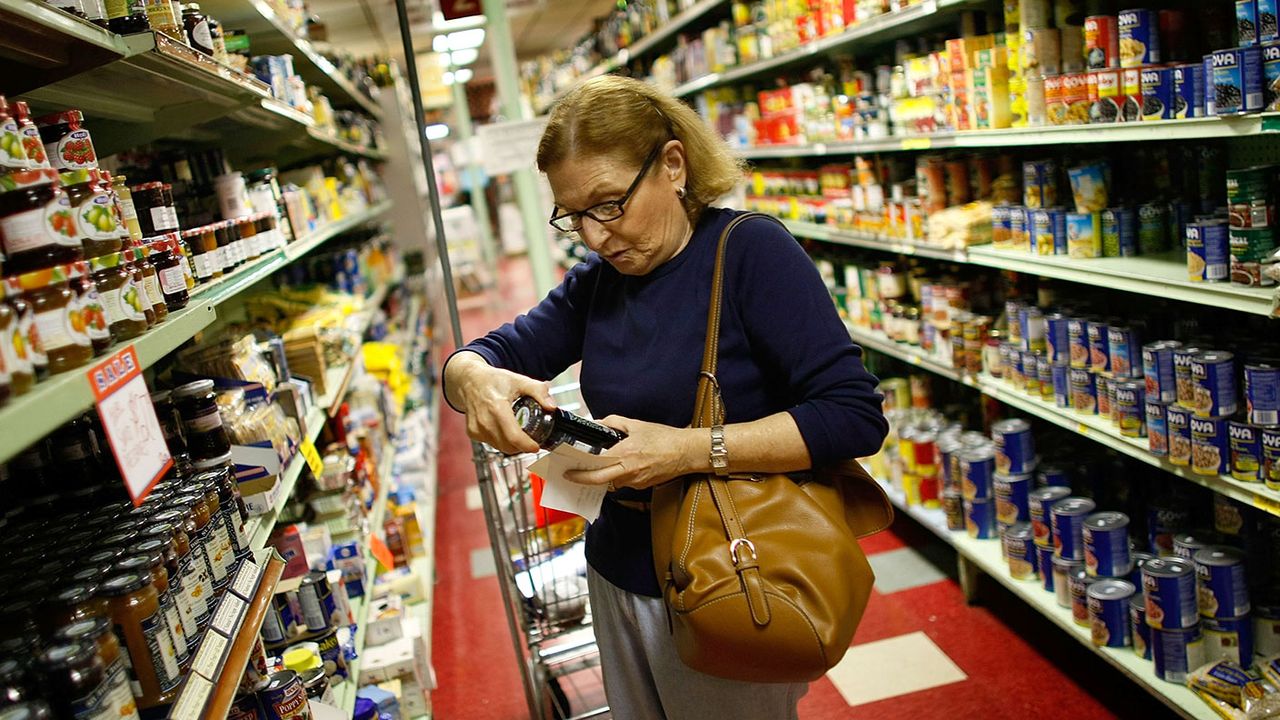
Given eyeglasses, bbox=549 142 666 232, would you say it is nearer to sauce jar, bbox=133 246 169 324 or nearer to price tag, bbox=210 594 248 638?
sauce jar, bbox=133 246 169 324

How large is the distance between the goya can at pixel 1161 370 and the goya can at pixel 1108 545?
43 cm

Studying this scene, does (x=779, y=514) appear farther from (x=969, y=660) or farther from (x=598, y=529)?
(x=969, y=660)

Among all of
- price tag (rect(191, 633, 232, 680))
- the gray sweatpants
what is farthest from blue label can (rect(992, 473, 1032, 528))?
price tag (rect(191, 633, 232, 680))

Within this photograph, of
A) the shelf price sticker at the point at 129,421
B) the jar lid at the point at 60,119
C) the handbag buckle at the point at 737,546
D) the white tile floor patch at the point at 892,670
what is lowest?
the white tile floor patch at the point at 892,670

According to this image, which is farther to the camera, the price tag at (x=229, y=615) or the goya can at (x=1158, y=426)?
the goya can at (x=1158, y=426)

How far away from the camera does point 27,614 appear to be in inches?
53.0

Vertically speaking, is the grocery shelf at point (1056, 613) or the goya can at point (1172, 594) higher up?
the goya can at point (1172, 594)

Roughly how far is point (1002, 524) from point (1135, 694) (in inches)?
25.6

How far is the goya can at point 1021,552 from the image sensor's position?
10.4 ft

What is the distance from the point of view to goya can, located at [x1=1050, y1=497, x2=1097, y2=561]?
9.53 ft

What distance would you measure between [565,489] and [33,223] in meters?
0.93

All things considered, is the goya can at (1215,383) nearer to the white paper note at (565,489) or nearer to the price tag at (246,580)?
the white paper note at (565,489)

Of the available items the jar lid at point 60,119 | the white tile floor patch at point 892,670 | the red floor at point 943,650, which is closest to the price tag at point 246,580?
the jar lid at point 60,119

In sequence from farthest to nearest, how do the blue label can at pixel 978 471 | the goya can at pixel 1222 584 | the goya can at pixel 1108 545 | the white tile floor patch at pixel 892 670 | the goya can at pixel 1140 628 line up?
the blue label can at pixel 978 471 < the white tile floor patch at pixel 892 670 < the goya can at pixel 1108 545 < the goya can at pixel 1140 628 < the goya can at pixel 1222 584
